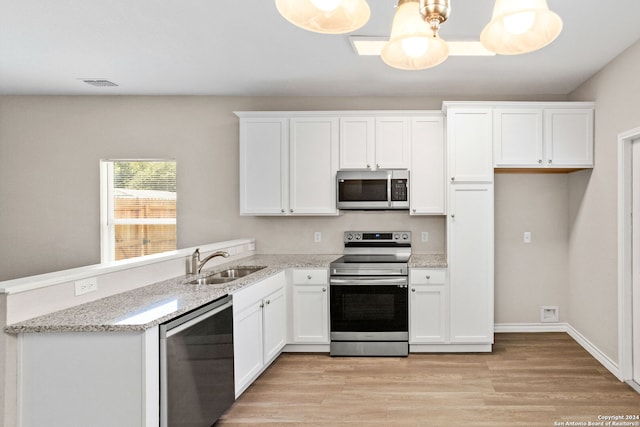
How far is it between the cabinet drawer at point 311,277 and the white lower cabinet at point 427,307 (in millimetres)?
823

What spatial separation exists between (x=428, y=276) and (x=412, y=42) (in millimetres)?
2962

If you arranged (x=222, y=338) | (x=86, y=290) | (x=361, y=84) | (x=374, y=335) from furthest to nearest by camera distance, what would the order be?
(x=361, y=84) → (x=374, y=335) → (x=222, y=338) → (x=86, y=290)

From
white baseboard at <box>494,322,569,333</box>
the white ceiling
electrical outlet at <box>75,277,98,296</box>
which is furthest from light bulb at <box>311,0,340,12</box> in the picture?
white baseboard at <box>494,322,569,333</box>

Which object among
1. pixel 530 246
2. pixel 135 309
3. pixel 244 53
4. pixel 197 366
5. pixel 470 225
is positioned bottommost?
pixel 197 366

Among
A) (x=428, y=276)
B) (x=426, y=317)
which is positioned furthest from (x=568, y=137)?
(x=426, y=317)

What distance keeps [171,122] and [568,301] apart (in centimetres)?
472

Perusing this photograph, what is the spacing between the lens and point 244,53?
343cm

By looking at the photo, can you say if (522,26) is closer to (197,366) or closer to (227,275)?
(197,366)

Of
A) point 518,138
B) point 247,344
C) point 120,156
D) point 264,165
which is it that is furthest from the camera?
point 120,156

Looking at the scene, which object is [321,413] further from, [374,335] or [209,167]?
[209,167]

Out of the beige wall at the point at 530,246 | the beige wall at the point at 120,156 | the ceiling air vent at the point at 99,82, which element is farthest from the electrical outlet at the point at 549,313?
the ceiling air vent at the point at 99,82

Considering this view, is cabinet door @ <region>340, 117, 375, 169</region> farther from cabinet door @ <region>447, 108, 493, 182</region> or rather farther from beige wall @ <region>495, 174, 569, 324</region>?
beige wall @ <region>495, 174, 569, 324</region>

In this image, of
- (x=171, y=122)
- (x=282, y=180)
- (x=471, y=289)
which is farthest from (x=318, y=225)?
(x=171, y=122)

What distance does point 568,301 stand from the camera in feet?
14.9
